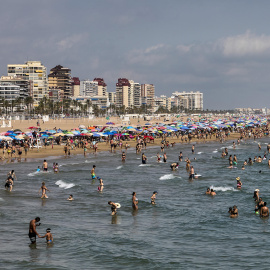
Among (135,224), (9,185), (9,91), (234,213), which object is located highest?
(9,91)

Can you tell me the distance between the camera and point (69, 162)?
134 ft

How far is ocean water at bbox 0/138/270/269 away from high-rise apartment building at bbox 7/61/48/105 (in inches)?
5499

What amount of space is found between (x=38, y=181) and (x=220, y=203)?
12687 millimetres

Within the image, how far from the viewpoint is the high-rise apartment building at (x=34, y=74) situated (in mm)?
170750

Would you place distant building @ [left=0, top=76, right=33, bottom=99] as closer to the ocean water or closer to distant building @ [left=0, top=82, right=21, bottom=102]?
distant building @ [left=0, top=82, right=21, bottom=102]

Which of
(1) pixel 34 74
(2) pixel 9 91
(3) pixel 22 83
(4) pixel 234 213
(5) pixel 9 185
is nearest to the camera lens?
(4) pixel 234 213

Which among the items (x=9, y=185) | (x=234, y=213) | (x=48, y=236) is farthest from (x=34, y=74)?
(x=48, y=236)

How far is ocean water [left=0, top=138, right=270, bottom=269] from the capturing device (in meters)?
15.2

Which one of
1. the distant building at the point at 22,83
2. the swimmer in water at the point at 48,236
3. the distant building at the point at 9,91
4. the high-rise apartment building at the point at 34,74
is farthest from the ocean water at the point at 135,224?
the high-rise apartment building at the point at 34,74

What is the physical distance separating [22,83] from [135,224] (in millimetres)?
151601

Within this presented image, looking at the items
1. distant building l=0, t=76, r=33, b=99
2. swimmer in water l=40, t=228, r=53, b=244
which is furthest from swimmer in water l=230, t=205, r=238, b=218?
distant building l=0, t=76, r=33, b=99

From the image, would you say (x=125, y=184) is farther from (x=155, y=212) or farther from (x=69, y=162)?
(x=69, y=162)

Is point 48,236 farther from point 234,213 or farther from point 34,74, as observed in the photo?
point 34,74

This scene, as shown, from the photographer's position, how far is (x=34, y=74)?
173 metres
